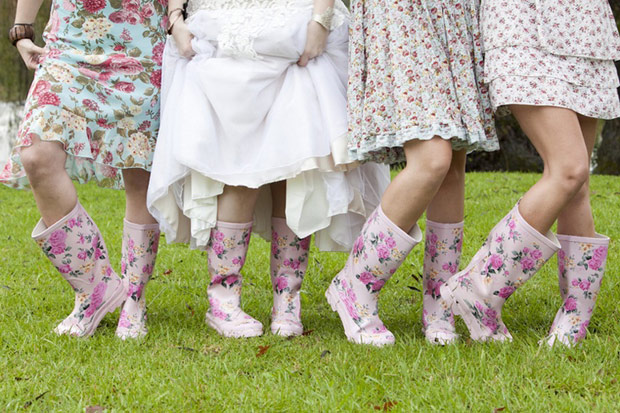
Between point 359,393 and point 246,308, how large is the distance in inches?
47.3

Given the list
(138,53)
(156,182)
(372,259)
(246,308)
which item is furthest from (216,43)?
(246,308)

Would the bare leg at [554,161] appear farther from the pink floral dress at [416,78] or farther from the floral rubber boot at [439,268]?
the floral rubber boot at [439,268]

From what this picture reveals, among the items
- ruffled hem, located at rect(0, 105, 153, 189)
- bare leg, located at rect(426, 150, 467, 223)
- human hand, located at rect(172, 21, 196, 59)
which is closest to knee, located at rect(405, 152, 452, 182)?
bare leg, located at rect(426, 150, 467, 223)

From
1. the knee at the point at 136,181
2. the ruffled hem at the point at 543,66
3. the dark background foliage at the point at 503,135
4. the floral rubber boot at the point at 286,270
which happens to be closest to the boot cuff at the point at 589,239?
the ruffled hem at the point at 543,66

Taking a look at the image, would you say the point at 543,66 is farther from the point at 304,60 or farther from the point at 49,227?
the point at 49,227

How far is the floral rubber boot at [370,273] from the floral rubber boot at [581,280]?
528mm

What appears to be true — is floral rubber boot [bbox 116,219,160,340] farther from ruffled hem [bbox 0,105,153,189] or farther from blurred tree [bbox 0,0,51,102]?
blurred tree [bbox 0,0,51,102]

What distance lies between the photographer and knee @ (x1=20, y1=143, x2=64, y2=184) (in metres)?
2.43

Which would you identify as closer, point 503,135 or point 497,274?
point 497,274

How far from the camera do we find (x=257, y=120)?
100 inches

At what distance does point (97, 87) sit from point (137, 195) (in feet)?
1.47

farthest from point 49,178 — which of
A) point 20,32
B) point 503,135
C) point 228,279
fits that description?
point 503,135

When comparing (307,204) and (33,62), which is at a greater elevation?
(33,62)

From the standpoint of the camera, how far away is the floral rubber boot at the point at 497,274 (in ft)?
7.49
